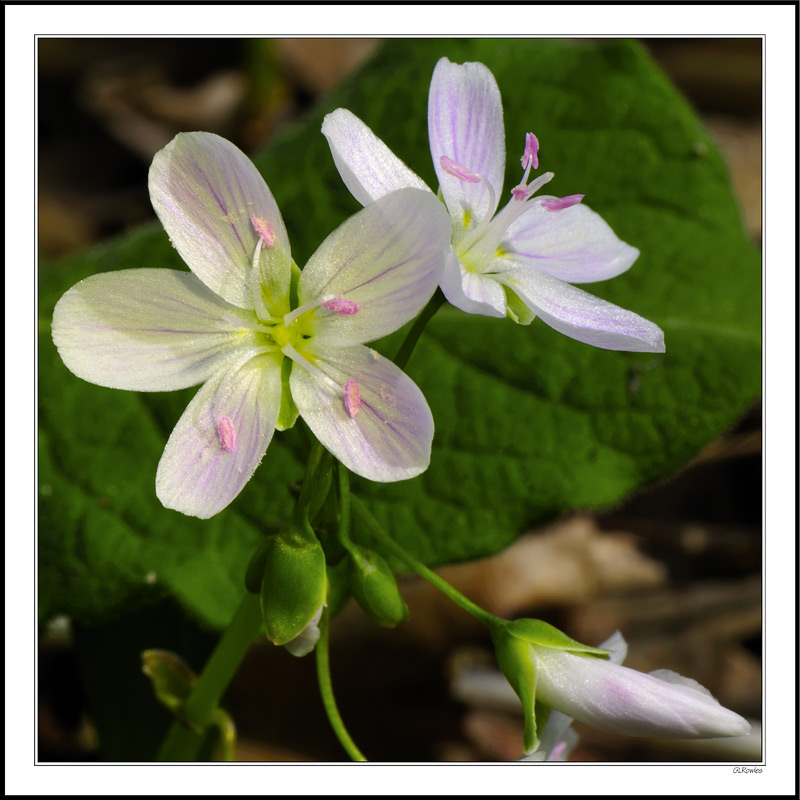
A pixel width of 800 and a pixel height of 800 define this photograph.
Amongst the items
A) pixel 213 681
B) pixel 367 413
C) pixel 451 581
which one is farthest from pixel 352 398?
pixel 451 581

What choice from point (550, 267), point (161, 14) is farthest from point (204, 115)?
point (550, 267)

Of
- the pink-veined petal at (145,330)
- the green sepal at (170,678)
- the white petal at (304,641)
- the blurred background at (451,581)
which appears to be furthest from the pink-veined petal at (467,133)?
the blurred background at (451,581)

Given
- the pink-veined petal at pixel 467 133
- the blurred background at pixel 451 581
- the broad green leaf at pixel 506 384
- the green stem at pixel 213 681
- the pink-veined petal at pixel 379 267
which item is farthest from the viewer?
the blurred background at pixel 451 581

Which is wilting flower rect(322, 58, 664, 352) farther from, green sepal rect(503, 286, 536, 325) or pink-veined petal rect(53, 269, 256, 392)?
pink-veined petal rect(53, 269, 256, 392)

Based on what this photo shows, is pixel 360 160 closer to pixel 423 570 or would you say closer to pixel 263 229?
pixel 263 229

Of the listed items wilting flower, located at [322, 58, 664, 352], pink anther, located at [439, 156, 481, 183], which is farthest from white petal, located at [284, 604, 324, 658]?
pink anther, located at [439, 156, 481, 183]

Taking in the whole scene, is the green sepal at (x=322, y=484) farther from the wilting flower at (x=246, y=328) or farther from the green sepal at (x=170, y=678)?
the green sepal at (x=170, y=678)
